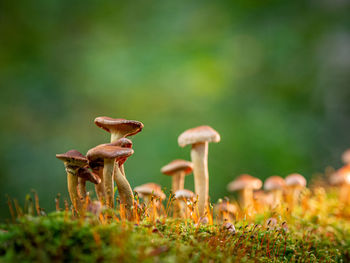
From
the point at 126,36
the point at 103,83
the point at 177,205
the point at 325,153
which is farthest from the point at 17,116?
the point at 325,153

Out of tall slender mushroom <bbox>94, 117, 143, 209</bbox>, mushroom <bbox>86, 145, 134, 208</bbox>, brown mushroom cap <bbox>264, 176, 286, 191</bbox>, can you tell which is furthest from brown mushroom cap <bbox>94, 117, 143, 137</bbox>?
brown mushroom cap <bbox>264, 176, 286, 191</bbox>

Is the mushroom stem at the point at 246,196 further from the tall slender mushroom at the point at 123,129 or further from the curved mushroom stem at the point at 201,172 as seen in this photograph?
the tall slender mushroom at the point at 123,129

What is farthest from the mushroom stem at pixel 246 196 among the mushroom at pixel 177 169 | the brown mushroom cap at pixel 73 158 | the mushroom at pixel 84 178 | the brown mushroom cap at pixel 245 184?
the brown mushroom cap at pixel 73 158

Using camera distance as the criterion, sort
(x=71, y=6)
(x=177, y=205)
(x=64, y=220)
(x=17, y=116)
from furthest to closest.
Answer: (x=71, y=6) → (x=17, y=116) → (x=177, y=205) → (x=64, y=220)

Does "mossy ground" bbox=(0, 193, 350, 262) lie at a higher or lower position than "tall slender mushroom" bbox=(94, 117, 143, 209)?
lower

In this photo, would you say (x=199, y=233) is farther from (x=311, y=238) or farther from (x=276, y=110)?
(x=276, y=110)

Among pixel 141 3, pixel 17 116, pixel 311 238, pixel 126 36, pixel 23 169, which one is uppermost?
pixel 141 3

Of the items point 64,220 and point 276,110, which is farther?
point 276,110

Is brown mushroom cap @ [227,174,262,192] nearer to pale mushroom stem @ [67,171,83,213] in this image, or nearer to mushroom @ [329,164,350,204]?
mushroom @ [329,164,350,204]
